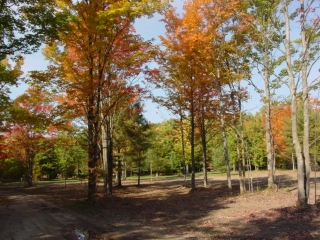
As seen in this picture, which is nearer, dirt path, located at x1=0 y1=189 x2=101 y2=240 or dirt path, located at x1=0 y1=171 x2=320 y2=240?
dirt path, located at x1=0 y1=171 x2=320 y2=240

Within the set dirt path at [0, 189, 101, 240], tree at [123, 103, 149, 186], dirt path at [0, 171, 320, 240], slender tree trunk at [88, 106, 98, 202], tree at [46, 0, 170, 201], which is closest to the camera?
dirt path at [0, 171, 320, 240]

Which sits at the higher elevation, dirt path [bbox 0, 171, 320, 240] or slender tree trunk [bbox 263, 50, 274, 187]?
slender tree trunk [bbox 263, 50, 274, 187]

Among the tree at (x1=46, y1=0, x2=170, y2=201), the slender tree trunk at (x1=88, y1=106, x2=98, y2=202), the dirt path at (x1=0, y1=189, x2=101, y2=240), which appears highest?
the tree at (x1=46, y1=0, x2=170, y2=201)

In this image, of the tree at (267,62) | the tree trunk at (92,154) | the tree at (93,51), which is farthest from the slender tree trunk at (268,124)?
the tree trunk at (92,154)

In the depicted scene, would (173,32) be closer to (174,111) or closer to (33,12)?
(174,111)

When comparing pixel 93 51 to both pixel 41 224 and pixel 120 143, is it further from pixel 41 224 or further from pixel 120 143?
pixel 120 143

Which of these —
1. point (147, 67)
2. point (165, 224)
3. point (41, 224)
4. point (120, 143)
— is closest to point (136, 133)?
point (120, 143)

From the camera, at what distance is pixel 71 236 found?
296 inches

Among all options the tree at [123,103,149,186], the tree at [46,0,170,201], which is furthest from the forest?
the tree at [123,103,149,186]

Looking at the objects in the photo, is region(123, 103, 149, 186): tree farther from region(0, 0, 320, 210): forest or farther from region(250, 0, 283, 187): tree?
region(250, 0, 283, 187): tree

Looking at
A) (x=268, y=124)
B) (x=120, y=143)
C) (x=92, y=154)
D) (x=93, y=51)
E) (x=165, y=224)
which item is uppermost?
(x=93, y=51)

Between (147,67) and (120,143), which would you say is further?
(120,143)

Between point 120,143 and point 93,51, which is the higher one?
point 93,51

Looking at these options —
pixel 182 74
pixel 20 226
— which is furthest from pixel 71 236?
pixel 182 74
